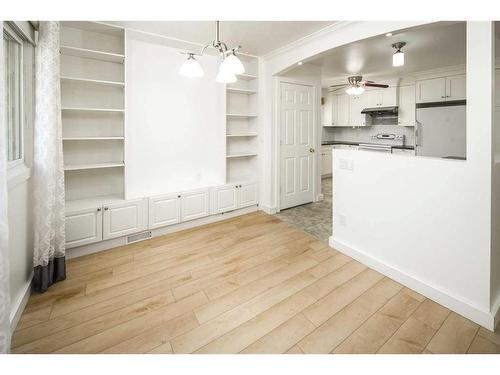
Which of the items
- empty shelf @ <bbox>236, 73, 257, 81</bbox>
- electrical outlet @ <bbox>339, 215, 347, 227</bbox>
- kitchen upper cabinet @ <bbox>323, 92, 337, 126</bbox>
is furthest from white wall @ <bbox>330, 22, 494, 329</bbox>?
kitchen upper cabinet @ <bbox>323, 92, 337, 126</bbox>

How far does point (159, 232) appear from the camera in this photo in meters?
3.44

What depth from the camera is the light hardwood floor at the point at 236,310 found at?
161 centimetres

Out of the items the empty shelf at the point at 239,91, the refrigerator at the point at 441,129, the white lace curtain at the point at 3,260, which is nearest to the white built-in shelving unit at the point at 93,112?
the empty shelf at the point at 239,91

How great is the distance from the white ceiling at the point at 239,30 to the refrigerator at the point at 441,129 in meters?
3.35

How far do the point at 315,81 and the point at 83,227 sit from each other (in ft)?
13.5

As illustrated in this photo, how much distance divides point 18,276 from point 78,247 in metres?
0.85

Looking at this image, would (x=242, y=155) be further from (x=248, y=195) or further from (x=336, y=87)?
(x=336, y=87)

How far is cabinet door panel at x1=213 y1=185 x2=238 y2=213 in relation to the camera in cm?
389

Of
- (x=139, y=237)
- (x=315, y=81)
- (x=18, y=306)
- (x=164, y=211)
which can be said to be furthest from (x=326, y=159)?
(x=18, y=306)

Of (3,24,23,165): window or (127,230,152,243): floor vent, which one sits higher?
(3,24,23,165): window

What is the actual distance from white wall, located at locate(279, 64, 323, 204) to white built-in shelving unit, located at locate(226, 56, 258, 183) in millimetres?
563

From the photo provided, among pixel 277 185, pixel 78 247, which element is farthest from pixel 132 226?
pixel 277 185

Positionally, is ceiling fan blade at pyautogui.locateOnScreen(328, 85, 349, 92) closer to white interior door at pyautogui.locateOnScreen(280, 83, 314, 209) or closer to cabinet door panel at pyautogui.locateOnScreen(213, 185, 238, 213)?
white interior door at pyautogui.locateOnScreen(280, 83, 314, 209)

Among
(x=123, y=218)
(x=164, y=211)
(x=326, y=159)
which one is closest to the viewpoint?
(x=123, y=218)
